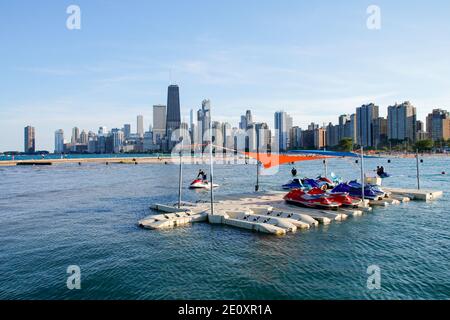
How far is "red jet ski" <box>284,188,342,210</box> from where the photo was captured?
3841 cm

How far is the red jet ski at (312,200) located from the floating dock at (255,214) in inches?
36.1

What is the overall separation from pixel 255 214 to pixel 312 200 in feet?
A: 25.7

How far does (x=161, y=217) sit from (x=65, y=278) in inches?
568

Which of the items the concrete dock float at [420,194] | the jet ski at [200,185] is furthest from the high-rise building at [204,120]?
the concrete dock float at [420,194]

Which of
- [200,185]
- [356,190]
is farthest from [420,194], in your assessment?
[200,185]

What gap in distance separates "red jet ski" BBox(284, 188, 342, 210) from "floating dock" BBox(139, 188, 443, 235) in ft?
3.01

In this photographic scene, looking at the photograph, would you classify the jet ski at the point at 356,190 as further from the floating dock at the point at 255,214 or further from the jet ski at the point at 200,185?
the jet ski at the point at 200,185

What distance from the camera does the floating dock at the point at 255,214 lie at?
31.1 m

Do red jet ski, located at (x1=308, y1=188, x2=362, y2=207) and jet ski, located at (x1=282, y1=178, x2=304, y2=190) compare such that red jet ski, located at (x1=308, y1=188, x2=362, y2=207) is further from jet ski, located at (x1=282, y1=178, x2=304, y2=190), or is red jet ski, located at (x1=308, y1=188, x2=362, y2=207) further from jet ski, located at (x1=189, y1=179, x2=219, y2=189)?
jet ski, located at (x1=189, y1=179, x2=219, y2=189)

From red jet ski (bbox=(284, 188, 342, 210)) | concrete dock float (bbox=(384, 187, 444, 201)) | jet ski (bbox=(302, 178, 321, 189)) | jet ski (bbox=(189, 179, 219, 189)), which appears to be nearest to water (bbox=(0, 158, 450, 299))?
red jet ski (bbox=(284, 188, 342, 210))

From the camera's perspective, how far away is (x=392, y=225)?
32.4m
